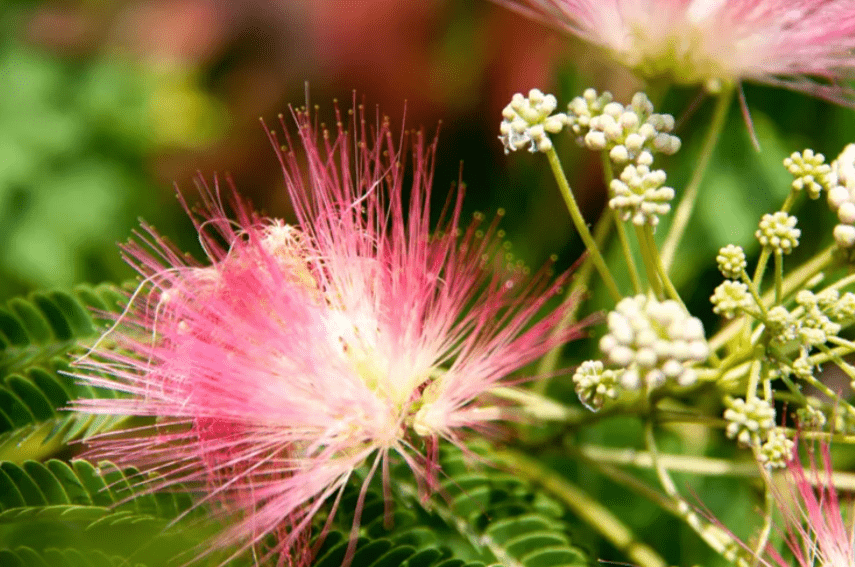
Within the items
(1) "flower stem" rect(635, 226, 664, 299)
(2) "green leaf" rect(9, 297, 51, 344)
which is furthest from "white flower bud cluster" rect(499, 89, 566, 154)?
(2) "green leaf" rect(9, 297, 51, 344)

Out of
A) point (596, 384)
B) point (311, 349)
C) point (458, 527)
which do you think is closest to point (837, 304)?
point (596, 384)

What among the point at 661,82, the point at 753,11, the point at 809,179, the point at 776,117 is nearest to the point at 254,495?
the point at 809,179

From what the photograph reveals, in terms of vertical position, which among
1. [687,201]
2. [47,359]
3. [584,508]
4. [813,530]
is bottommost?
[584,508]

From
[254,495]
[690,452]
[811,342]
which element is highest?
[811,342]

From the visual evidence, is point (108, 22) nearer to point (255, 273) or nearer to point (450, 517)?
point (255, 273)

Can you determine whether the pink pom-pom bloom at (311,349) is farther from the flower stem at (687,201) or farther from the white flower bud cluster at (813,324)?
the white flower bud cluster at (813,324)

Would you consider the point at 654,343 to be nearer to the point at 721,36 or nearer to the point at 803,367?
the point at 803,367

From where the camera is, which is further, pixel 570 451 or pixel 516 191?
pixel 516 191
